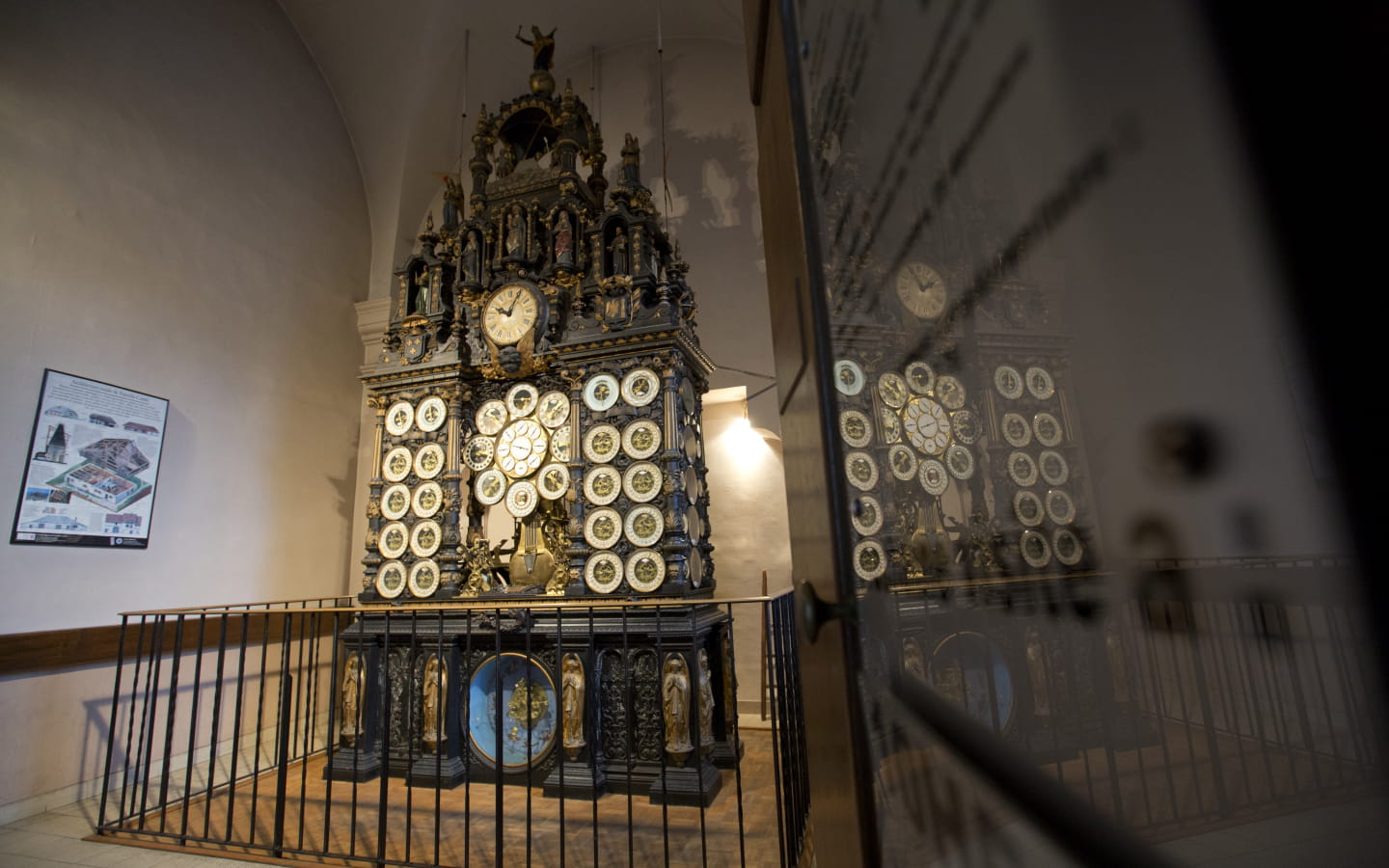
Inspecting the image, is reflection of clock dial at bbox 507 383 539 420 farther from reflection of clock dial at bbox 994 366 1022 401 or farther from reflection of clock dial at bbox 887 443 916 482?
reflection of clock dial at bbox 994 366 1022 401

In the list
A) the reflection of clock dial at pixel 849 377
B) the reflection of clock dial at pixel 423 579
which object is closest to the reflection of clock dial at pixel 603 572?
the reflection of clock dial at pixel 423 579

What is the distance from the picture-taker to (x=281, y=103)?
561cm

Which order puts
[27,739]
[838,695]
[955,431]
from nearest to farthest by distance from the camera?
[955,431] < [838,695] < [27,739]

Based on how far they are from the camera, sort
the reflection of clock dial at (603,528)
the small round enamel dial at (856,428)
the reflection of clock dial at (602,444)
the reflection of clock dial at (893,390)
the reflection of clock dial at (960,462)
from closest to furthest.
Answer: the reflection of clock dial at (960,462) → the reflection of clock dial at (893,390) → the small round enamel dial at (856,428) → the reflection of clock dial at (603,528) → the reflection of clock dial at (602,444)

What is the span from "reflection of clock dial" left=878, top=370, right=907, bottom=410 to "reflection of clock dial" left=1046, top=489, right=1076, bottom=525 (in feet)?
0.90

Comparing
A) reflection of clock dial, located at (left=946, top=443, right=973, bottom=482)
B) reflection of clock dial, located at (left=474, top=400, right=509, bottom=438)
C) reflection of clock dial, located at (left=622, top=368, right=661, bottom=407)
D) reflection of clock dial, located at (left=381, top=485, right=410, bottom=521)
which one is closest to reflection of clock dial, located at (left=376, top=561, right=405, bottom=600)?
reflection of clock dial, located at (left=381, top=485, right=410, bottom=521)

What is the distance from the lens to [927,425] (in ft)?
1.61

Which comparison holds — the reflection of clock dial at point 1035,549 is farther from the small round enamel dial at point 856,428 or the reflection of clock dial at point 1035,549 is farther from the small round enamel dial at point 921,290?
the small round enamel dial at point 856,428

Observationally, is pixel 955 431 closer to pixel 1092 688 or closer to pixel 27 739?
pixel 1092 688

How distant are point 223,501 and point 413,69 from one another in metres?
4.41

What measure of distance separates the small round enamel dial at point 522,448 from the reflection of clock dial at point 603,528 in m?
0.58

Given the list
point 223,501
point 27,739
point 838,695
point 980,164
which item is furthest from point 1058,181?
point 223,501

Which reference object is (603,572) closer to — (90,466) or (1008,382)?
(90,466)

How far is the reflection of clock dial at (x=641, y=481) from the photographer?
3947mm
